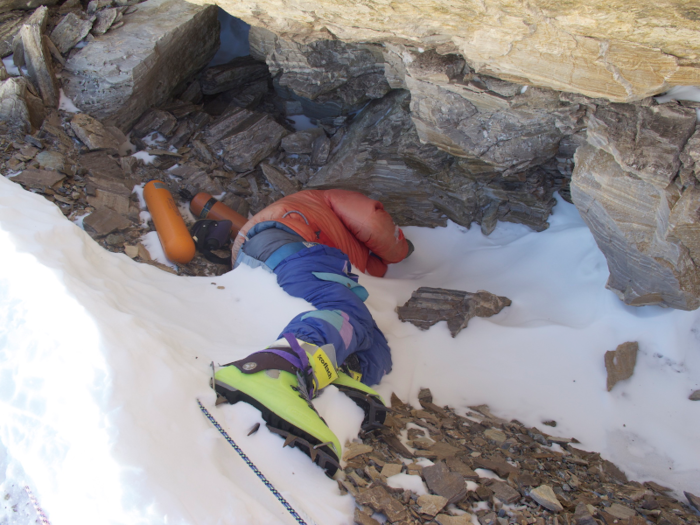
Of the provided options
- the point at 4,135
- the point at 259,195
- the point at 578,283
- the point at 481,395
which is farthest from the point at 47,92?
the point at 578,283

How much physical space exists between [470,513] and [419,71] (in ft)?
6.91

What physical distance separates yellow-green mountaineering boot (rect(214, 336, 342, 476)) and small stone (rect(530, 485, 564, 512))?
29.9 inches

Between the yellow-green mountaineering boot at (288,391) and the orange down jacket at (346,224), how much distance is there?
4.47 feet

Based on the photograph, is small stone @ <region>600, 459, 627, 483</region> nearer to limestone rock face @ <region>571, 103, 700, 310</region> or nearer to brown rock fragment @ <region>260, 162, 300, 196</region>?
limestone rock face @ <region>571, 103, 700, 310</region>

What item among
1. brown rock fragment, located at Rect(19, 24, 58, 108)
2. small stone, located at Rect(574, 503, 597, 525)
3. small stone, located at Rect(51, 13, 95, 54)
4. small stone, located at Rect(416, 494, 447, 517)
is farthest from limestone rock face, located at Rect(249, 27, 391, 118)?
small stone, located at Rect(574, 503, 597, 525)

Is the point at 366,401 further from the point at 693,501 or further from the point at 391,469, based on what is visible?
the point at 693,501

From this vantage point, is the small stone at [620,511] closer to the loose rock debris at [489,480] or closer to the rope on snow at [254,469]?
the loose rock debris at [489,480]

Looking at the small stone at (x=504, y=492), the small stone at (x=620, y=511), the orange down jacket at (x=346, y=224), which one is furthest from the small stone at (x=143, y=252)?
the small stone at (x=620, y=511)

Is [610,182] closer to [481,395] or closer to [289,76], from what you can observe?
[481,395]

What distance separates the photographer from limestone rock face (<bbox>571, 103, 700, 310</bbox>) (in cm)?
197

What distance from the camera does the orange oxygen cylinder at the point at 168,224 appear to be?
3215 millimetres

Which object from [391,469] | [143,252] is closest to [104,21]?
[143,252]

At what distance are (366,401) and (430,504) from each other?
0.56 m

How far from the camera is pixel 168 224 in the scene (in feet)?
10.9
